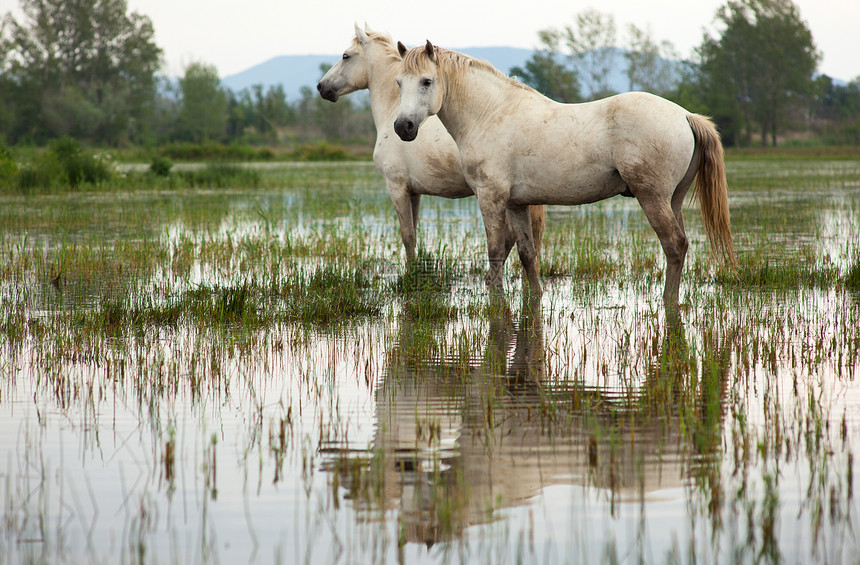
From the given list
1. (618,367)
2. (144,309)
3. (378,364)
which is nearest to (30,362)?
(144,309)

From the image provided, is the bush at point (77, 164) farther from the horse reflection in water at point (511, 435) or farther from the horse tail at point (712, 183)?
the horse reflection in water at point (511, 435)

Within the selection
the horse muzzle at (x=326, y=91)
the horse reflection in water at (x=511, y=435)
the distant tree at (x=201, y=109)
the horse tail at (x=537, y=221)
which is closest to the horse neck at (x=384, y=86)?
the horse muzzle at (x=326, y=91)

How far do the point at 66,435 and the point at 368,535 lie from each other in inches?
67.4

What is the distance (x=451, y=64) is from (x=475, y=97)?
1.08 ft

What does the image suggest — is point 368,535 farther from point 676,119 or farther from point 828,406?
point 676,119

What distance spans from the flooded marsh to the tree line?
55.2 meters

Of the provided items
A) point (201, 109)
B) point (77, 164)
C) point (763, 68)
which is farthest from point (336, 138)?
point (77, 164)

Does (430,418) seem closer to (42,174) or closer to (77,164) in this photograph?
(42,174)

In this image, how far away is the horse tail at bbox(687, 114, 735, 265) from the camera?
6.27 meters

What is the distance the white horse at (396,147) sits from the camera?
24.7ft

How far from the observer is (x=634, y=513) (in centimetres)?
266

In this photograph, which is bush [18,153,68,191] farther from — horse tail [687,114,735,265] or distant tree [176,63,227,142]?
distant tree [176,63,227,142]

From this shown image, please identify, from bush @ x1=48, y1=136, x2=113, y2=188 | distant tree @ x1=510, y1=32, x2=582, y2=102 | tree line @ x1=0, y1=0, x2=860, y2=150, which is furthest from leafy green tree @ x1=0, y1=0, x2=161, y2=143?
bush @ x1=48, y1=136, x2=113, y2=188

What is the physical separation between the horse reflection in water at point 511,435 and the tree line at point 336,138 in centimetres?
5701
